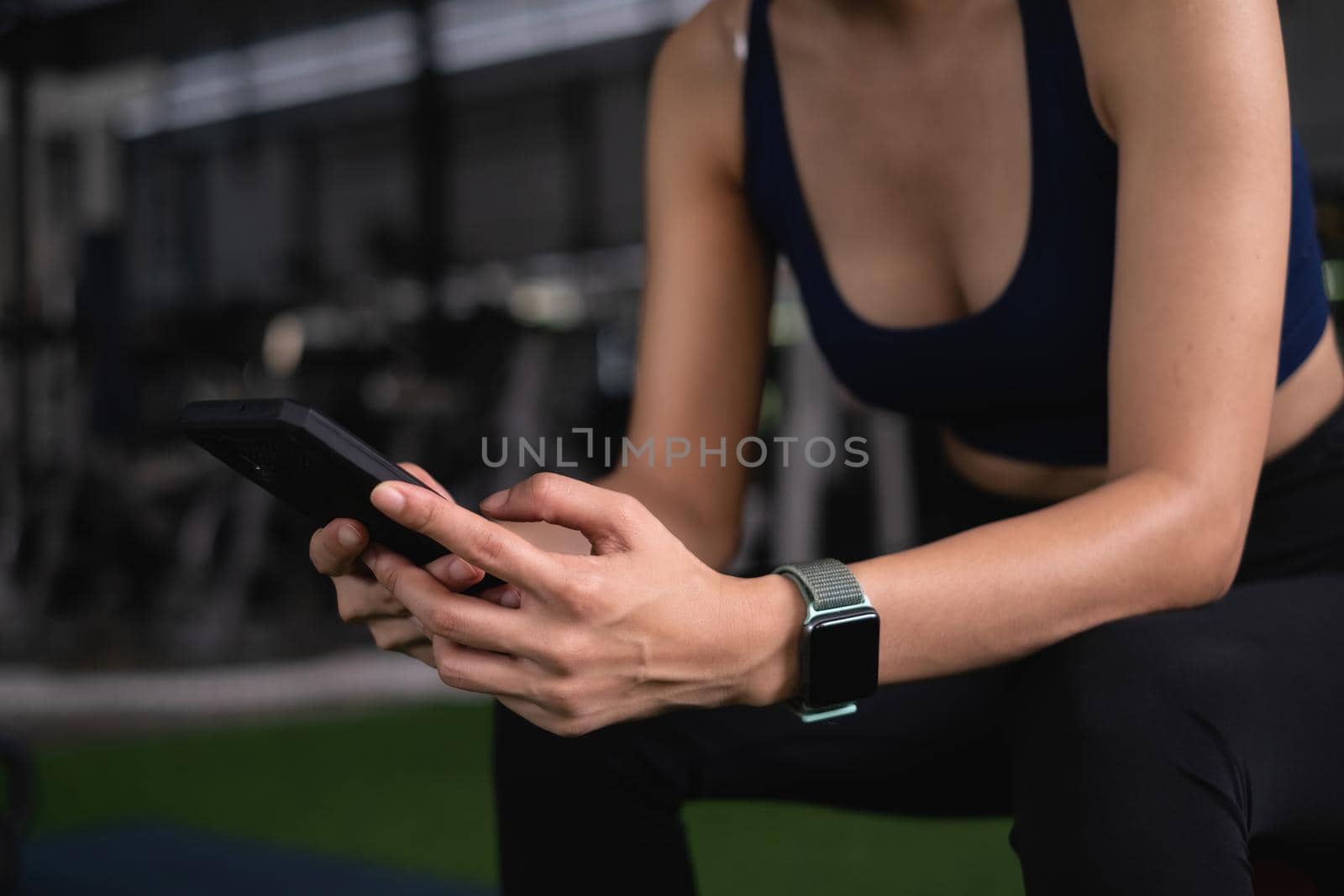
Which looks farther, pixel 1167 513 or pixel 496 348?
pixel 496 348

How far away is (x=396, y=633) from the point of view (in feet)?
2.39

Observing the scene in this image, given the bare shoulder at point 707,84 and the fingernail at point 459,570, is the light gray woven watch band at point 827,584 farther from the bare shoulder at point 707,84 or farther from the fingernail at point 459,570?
the bare shoulder at point 707,84

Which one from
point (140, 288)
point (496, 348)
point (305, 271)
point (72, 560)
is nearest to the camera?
point (496, 348)

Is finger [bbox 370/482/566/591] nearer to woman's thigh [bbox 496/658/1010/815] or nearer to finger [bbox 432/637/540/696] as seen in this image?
finger [bbox 432/637/540/696]

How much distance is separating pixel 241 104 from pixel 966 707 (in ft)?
39.6

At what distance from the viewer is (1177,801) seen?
22.0 inches

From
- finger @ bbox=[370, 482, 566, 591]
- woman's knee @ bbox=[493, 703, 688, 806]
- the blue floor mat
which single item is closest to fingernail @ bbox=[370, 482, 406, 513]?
finger @ bbox=[370, 482, 566, 591]

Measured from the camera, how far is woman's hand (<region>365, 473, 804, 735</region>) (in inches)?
21.6

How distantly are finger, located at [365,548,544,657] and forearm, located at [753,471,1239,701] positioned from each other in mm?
119

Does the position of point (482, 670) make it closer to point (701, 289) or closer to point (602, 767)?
point (602, 767)

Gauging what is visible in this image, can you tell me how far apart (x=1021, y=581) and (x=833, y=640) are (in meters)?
0.10

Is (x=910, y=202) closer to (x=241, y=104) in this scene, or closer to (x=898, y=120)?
(x=898, y=120)

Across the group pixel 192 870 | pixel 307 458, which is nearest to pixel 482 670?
pixel 307 458

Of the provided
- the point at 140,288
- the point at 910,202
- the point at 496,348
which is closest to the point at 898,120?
the point at 910,202
